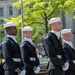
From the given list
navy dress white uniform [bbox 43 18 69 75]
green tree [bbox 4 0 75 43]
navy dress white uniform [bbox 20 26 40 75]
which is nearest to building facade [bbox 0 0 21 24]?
green tree [bbox 4 0 75 43]

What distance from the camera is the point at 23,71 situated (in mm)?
6191

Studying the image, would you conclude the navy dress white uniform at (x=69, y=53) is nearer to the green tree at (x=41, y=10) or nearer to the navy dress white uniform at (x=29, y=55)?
the navy dress white uniform at (x=29, y=55)

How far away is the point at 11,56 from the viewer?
607cm

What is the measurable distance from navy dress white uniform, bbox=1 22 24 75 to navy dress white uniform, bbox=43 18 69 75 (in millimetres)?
542

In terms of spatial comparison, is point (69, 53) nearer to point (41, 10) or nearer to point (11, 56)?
point (11, 56)

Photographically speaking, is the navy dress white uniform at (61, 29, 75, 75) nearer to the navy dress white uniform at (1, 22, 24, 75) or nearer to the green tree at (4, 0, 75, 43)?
the navy dress white uniform at (1, 22, 24, 75)

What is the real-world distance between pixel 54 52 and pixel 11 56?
30.9 inches

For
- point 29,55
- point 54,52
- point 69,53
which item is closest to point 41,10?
point 29,55

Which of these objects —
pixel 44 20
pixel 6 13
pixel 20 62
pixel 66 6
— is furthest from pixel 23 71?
pixel 6 13

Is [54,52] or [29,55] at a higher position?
[54,52]

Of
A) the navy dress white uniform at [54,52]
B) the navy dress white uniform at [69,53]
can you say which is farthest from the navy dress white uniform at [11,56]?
the navy dress white uniform at [69,53]

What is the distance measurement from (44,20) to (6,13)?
50498mm

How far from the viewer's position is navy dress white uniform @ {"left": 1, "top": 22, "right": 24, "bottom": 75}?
5.99 m

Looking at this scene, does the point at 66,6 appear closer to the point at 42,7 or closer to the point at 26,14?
the point at 42,7
